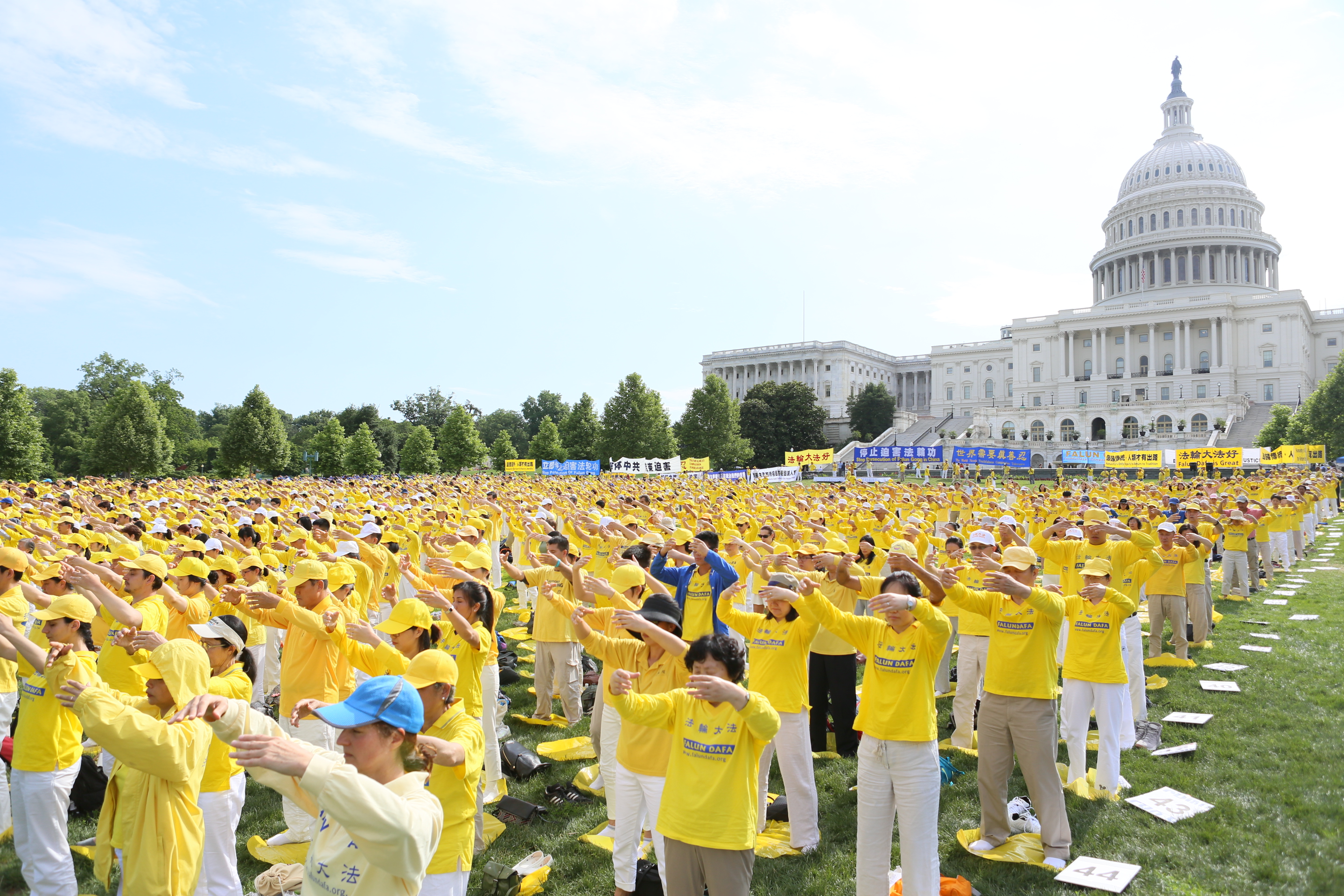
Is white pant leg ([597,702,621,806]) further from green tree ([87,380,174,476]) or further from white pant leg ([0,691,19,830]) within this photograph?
green tree ([87,380,174,476])

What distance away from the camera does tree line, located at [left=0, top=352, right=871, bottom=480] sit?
44.0 meters

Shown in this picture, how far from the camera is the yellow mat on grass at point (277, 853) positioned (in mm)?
5574

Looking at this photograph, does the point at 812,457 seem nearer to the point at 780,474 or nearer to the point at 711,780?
the point at 780,474

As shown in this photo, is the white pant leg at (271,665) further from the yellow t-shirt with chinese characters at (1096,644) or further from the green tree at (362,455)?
the green tree at (362,455)

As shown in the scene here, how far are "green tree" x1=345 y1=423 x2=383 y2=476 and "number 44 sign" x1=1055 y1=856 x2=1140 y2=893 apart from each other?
56.0 m

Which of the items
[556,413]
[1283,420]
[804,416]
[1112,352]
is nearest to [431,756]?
[1283,420]

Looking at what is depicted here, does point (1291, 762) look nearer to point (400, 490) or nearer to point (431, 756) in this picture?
point (431, 756)

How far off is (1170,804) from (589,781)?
5.15 meters

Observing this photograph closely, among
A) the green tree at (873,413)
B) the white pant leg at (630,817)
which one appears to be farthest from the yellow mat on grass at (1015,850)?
the green tree at (873,413)

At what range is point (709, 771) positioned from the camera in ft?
12.9

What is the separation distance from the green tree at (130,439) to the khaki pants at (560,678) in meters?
46.2

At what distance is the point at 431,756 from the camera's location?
2932mm

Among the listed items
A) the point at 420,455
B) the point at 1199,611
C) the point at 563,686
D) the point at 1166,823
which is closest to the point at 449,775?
the point at 563,686

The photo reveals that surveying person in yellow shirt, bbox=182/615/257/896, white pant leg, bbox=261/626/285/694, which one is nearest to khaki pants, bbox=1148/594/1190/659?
person in yellow shirt, bbox=182/615/257/896
